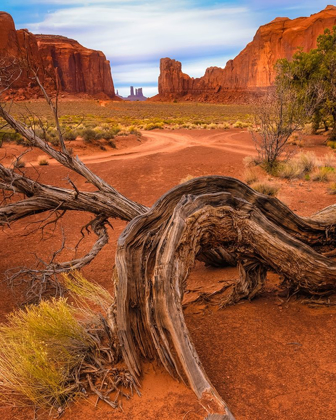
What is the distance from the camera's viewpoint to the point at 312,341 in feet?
12.6

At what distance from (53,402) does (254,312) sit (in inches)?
104

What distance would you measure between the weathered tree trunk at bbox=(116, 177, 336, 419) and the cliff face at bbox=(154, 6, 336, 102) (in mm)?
105651

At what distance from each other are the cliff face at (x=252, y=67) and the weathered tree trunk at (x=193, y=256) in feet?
347

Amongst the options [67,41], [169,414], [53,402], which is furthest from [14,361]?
[67,41]

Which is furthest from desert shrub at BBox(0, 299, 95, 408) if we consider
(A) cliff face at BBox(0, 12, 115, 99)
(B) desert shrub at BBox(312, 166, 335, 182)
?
(A) cliff face at BBox(0, 12, 115, 99)

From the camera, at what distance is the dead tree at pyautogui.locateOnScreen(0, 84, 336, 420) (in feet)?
10.2

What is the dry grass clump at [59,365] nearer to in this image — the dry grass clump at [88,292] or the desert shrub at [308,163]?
the dry grass clump at [88,292]

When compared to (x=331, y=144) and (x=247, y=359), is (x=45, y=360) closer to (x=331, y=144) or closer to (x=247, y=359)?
(x=247, y=359)

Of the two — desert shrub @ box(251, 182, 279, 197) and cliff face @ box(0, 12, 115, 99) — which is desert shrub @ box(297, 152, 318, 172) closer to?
desert shrub @ box(251, 182, 279, 197)

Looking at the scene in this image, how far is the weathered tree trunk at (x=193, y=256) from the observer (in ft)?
10.2

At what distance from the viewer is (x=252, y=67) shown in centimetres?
12075

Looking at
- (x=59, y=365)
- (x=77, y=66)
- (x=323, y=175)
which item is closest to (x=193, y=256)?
(x=59, y=365)

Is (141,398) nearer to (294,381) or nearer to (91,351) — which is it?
(91,351)

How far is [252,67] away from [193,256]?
12976 cm
